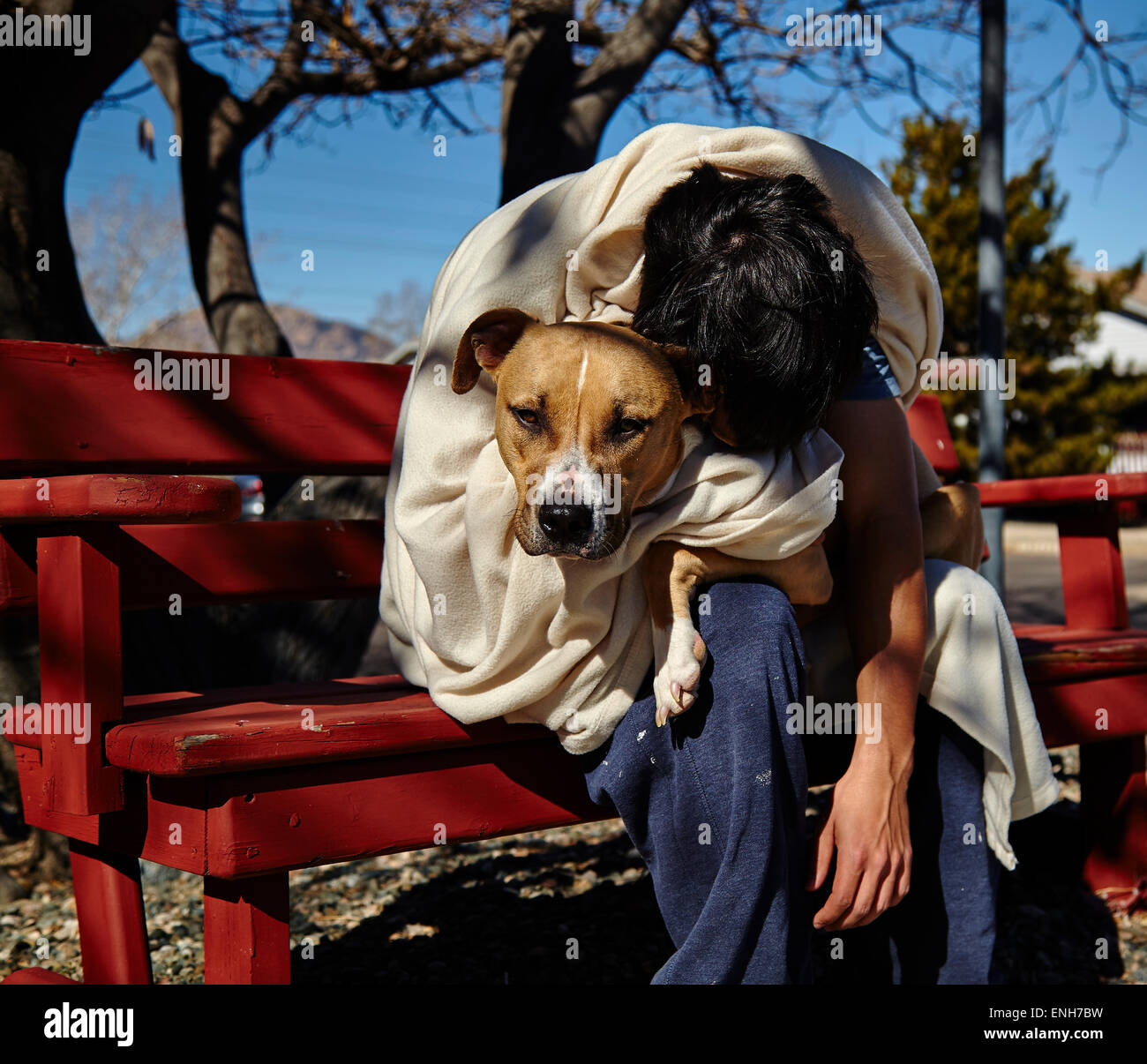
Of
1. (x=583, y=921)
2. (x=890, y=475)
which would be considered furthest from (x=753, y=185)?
(x=583, y=921)

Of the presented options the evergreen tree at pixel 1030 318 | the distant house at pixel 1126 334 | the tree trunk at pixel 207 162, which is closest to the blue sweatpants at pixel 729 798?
the tree trunk at pixel 207 162

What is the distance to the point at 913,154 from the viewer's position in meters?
19.0

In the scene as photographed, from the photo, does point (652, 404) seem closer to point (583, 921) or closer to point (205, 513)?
point (205, 513)

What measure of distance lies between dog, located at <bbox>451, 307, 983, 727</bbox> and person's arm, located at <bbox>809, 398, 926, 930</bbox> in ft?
0.58

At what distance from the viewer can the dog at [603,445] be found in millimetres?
1779

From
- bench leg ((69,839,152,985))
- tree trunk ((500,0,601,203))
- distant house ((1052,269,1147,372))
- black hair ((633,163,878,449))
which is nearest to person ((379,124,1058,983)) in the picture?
black hair ((633,163,878,449))

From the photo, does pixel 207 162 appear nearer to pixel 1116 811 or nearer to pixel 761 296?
pixel 761 296

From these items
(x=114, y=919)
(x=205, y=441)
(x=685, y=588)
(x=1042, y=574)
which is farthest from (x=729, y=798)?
(x=1042, y=574)

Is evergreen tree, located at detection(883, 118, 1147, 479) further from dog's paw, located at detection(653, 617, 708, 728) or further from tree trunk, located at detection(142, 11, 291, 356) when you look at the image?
dog's paw, located at detection(653, 617, 708, 728)

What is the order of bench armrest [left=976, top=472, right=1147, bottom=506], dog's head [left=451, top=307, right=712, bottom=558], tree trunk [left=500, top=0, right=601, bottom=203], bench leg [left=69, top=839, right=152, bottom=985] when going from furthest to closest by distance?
1. tree trunk [left=500, top=0, right=601, bottom=203]
2. bench armrest [left=976, top=472, right=1147, bottom=506]
3. bench leg [left=69, top=839, right=152, bottom=985]
4. dog's head [left=451, top=307, right=712, bottom=558]

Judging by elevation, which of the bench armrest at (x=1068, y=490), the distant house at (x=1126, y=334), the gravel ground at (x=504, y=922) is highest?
the distant house at (x=1126, y=334)

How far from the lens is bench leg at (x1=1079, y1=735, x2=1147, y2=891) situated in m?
3.25

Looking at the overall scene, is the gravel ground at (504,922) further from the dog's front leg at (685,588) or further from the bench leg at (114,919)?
the dog's front leg at (685,588)

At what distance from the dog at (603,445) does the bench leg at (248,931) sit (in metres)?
0.67
